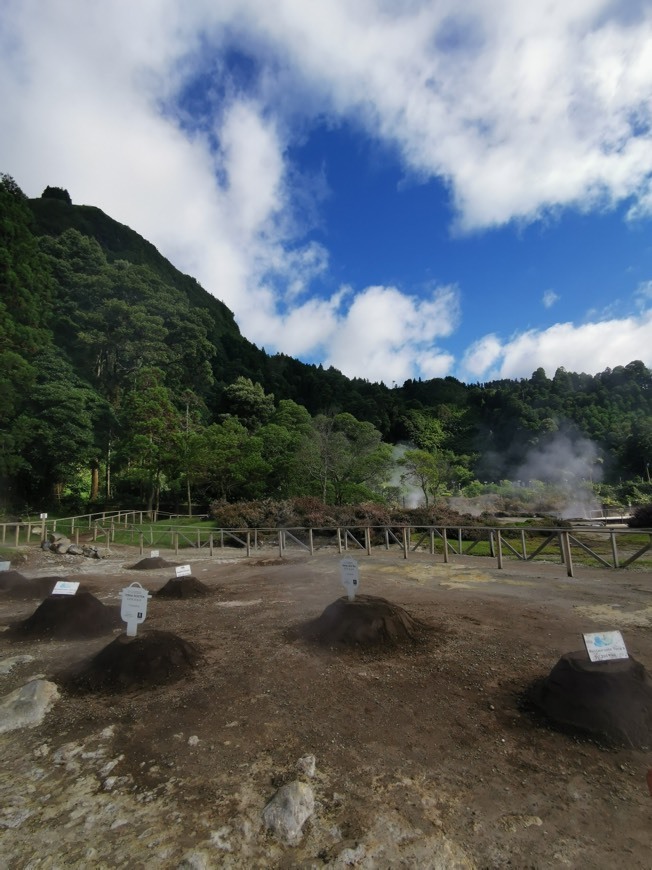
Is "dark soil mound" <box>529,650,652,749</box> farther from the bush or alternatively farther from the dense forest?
the dense forest

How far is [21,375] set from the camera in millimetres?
24938

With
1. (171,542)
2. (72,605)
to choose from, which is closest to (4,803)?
(72,605)

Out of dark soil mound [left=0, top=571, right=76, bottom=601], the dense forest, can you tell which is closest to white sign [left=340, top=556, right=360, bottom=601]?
dark soil mound [left=0, top=571, right=76, bottom=601]

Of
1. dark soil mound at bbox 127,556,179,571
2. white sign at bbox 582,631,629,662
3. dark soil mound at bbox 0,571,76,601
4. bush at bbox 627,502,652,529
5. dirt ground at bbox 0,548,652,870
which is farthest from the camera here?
bush at bbox 627,502,652,529

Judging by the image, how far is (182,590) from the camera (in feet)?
30.2

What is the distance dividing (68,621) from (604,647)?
23.7 feet

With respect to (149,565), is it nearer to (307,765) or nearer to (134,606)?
(134,606)

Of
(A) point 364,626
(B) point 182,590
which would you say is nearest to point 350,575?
(A) point 364,626

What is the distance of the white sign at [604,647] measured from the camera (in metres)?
3.76

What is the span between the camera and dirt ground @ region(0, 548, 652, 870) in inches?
93.5

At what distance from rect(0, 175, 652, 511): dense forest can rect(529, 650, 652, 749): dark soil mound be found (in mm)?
25569

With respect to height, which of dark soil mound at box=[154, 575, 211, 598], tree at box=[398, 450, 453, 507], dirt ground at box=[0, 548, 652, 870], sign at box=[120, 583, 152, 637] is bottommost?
dirt ground at box=[0, 548, 652, 870]

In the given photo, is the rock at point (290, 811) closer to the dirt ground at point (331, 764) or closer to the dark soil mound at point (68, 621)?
the dirt ground at point (331, 764)

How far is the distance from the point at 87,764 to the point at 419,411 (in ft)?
316
